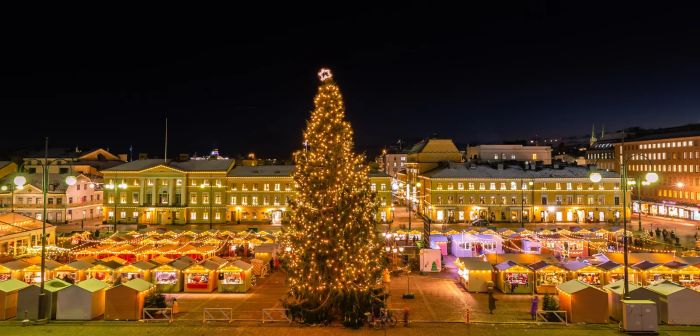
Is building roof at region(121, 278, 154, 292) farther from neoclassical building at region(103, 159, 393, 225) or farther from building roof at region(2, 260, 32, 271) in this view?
neoclassical building at region(103, 159, 393, 225)

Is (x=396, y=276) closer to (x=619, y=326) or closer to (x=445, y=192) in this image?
(x=619, y=326)

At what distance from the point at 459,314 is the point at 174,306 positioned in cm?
1403

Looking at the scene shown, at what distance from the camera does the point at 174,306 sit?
2284cm

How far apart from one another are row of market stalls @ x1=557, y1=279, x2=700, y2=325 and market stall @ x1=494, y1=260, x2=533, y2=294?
222 inches

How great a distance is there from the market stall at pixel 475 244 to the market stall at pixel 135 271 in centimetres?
2388

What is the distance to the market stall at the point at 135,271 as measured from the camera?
2830 centimetres

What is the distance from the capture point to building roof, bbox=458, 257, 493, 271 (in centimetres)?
2775

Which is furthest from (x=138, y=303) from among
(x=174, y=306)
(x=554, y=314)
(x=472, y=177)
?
(x=472, y=177)

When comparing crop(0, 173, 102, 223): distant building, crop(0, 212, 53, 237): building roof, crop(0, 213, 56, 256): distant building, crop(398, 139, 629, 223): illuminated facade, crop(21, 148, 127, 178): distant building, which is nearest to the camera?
crop(0, 213, 56, 256): distant building

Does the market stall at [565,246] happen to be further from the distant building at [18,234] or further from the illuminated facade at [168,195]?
the distant building at [18,234]

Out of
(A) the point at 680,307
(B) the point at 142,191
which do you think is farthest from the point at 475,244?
(B) the point at 142,191

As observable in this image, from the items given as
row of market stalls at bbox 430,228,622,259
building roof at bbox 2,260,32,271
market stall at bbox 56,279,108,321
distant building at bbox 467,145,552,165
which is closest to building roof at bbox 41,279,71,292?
market stall at bbox 56,279,108,321

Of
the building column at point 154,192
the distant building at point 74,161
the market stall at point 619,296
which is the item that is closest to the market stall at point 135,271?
the market stall at point 619,296

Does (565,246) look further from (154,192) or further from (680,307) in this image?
(154,192)
